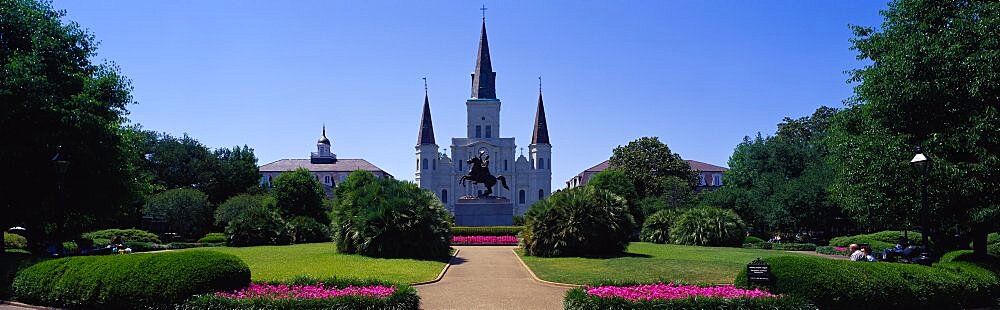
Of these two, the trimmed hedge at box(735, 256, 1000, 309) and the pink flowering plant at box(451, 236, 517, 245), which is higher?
the pink flowering plant at box(451, 236, 517, 245)

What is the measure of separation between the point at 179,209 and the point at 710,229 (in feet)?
132

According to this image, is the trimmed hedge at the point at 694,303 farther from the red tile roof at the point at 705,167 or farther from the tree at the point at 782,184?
the red tile roof at the point at 705,167

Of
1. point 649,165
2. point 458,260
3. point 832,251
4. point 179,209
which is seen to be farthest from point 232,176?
point 832,251

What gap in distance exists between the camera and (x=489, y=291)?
16969mm

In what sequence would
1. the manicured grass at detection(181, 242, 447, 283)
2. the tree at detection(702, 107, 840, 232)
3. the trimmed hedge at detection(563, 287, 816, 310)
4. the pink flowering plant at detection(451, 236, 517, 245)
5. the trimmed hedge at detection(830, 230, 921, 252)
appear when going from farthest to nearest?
the tree at detection(702, 107, 840, 232)
the pink flowering plant at detection(451, 236, 517, 245)
the trimmed hedge at detection(830, 230, 921, 252)
the manicured grass at detection(181, 242, 447, 283)
the trimmed hedge at detection(563, 287, 816, 310)

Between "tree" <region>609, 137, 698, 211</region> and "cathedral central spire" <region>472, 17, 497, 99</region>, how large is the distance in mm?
41951

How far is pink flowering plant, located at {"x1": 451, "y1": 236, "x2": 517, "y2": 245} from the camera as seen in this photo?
40.8 m

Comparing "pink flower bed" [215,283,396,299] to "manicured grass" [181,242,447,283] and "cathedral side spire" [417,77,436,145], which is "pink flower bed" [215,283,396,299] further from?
"cathedral side spire" [417,77,436,145]

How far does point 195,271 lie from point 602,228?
16.8 m

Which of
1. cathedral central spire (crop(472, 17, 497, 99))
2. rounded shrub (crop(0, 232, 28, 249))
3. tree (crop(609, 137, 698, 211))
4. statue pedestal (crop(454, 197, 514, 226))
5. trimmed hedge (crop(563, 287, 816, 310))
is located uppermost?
cathedral central spire (crop(472, 17, 497, 99))

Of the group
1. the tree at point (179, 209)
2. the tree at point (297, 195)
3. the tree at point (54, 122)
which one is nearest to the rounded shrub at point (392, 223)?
the tree at point (54, 122)

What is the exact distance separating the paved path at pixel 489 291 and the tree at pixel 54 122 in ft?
33.6

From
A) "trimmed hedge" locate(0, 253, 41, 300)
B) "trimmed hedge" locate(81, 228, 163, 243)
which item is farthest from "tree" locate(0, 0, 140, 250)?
"trimmed hedge" locate(81, 228, 163, 243)

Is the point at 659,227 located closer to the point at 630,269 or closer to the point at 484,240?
the point at 484,240
